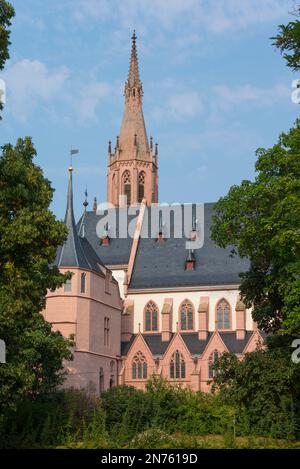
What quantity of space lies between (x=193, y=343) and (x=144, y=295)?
653cm

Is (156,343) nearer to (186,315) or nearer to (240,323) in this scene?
(186,315)

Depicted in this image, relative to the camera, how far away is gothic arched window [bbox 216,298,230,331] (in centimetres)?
6588

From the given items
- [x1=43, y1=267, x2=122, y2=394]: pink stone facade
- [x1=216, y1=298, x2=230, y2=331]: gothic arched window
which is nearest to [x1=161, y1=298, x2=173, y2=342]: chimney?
[x1=216, y1=298, x2=230, y2=331]: gothic arched window

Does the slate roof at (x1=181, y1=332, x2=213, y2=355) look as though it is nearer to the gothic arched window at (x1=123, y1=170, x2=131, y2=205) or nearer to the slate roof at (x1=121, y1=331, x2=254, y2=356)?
the slate roof at (x1=121, y1=331, x2=254, y2=356)

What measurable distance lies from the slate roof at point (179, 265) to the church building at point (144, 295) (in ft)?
0.29

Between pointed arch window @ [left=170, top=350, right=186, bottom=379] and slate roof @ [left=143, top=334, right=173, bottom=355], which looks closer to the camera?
pointed arch window @ [left=170, top=350, right=186, bottom=379]

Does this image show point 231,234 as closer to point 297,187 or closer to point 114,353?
point 297,187

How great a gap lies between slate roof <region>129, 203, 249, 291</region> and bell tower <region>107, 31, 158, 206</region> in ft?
29.9

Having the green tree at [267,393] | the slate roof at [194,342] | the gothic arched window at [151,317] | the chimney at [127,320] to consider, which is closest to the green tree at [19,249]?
the green tree at [267,393]

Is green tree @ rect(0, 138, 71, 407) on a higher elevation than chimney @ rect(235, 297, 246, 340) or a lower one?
lower

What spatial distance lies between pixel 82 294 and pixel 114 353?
7233mm

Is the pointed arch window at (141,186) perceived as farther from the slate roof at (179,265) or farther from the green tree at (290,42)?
the green tree at (290,42)

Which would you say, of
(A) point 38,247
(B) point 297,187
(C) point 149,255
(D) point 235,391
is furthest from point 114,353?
(A) point 38,247

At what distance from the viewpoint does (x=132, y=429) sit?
28.6 meters
